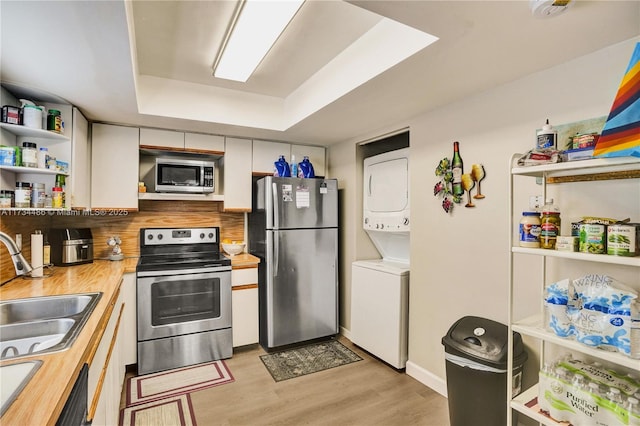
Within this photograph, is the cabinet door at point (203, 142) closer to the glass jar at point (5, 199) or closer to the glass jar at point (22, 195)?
the glass jar at point (22, 195)

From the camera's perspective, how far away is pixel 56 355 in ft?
3.54

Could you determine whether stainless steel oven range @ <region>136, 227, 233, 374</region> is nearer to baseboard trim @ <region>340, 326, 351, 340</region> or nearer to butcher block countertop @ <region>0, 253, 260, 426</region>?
butcher block countertop @ <region>0, 253, 260, 426</region>

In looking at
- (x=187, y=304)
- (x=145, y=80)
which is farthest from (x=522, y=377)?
(x=145, y=80)

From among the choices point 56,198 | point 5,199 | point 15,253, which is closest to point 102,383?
point 15,253

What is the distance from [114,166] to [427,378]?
10.4 feet

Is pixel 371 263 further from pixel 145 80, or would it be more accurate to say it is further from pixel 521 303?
pixel 145 80

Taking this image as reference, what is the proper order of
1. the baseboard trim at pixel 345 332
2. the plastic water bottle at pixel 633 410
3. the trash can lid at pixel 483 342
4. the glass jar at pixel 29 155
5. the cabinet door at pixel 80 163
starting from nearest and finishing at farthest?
the plastic water bottle at pixel 633 410
the trash can lid at pixel 483 342
the glass jar at pixel 29 155
the cabinet door at pixel 80 163
the baseboard trim at pixel 345 332

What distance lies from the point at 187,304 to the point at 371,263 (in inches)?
68.2

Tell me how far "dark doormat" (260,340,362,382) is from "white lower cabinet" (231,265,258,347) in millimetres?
256

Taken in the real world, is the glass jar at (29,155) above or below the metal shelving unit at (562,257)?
above

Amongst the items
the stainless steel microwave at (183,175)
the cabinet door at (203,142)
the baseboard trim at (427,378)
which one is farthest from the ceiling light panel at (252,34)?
the baseboard trim at (427,378)

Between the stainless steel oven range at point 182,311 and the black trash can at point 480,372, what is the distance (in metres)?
1.98

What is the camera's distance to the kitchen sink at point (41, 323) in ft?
4.24

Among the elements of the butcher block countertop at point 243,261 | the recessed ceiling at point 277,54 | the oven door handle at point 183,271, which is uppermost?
the recessed ceiling at point 277,54
